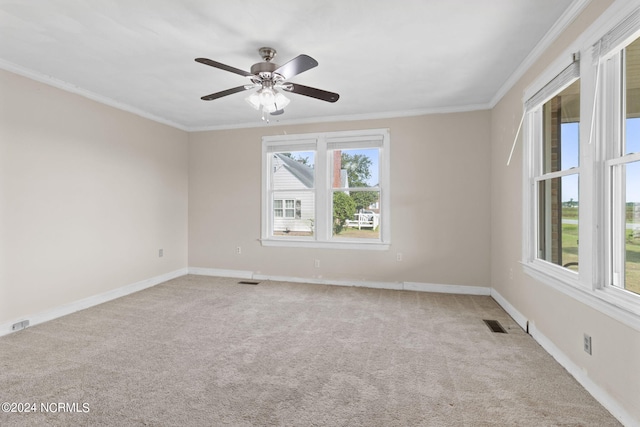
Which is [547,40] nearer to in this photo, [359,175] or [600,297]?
[600,297]

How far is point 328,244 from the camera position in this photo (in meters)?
4.74

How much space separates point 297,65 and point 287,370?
2.23m

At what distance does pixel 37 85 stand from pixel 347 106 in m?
3.44

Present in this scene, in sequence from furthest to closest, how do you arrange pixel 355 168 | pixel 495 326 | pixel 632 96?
pixel 355 168 < pixel 495 326 < pixel 632 96

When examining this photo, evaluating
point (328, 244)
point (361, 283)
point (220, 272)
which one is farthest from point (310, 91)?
point (220, 272)

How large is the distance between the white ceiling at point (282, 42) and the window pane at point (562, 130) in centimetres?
51

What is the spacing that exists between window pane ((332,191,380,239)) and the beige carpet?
1.35 metres

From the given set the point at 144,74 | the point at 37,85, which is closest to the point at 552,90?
the point at 144,74

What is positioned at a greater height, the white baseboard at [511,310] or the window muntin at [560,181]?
the window muntin at [560,181]

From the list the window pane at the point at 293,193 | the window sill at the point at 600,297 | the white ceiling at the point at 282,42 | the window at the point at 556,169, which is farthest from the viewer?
the window pane at the point at 293,193

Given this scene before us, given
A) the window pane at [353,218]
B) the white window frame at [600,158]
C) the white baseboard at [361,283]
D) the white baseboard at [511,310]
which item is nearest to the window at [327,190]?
the window pane at [353,218]

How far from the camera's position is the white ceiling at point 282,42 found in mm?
2084

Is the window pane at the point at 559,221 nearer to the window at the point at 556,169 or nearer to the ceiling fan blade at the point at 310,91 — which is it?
the window at the point at 556,169

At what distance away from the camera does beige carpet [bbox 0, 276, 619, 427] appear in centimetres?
177
